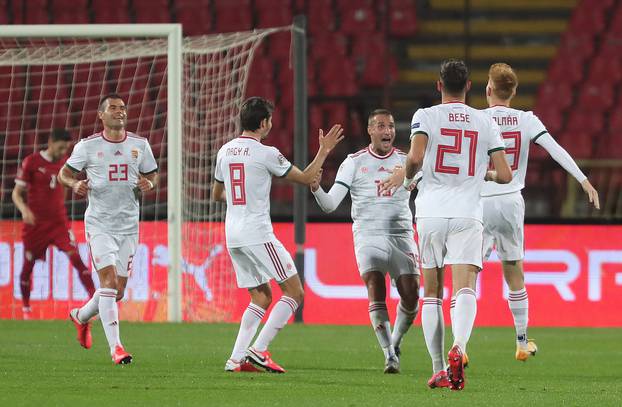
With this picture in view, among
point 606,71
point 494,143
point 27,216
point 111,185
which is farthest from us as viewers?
point 606,71

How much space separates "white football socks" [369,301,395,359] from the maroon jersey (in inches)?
240

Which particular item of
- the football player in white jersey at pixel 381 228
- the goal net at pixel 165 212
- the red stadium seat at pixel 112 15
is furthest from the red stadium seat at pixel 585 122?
the football player in white jersey at pixel 381 228

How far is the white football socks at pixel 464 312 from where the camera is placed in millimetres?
7172

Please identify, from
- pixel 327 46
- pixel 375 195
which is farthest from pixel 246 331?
pixel 327 46

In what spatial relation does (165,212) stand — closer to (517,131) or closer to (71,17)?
(71,17)

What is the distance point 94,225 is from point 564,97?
10.8 meters

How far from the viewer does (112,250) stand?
9.27 metres

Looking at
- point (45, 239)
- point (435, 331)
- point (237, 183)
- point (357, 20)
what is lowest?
point (45, 239)

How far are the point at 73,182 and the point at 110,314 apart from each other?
101cm

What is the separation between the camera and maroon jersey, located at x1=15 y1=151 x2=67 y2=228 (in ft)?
46.3

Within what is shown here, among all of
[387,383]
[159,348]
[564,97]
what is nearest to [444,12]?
[564,97]

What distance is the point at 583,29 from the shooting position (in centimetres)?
1934

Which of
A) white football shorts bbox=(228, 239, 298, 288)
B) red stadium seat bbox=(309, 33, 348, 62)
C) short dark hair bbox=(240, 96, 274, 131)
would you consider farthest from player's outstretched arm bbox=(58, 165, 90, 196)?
red stadium seat bbox=(309, 33, 348, 62)

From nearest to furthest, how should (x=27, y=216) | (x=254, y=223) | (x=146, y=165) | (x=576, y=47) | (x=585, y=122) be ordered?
(x=254, y=223) < (x=146, y=165) < (x=27, y=216) < (x=585, y=122) < (x=576, y=47)
